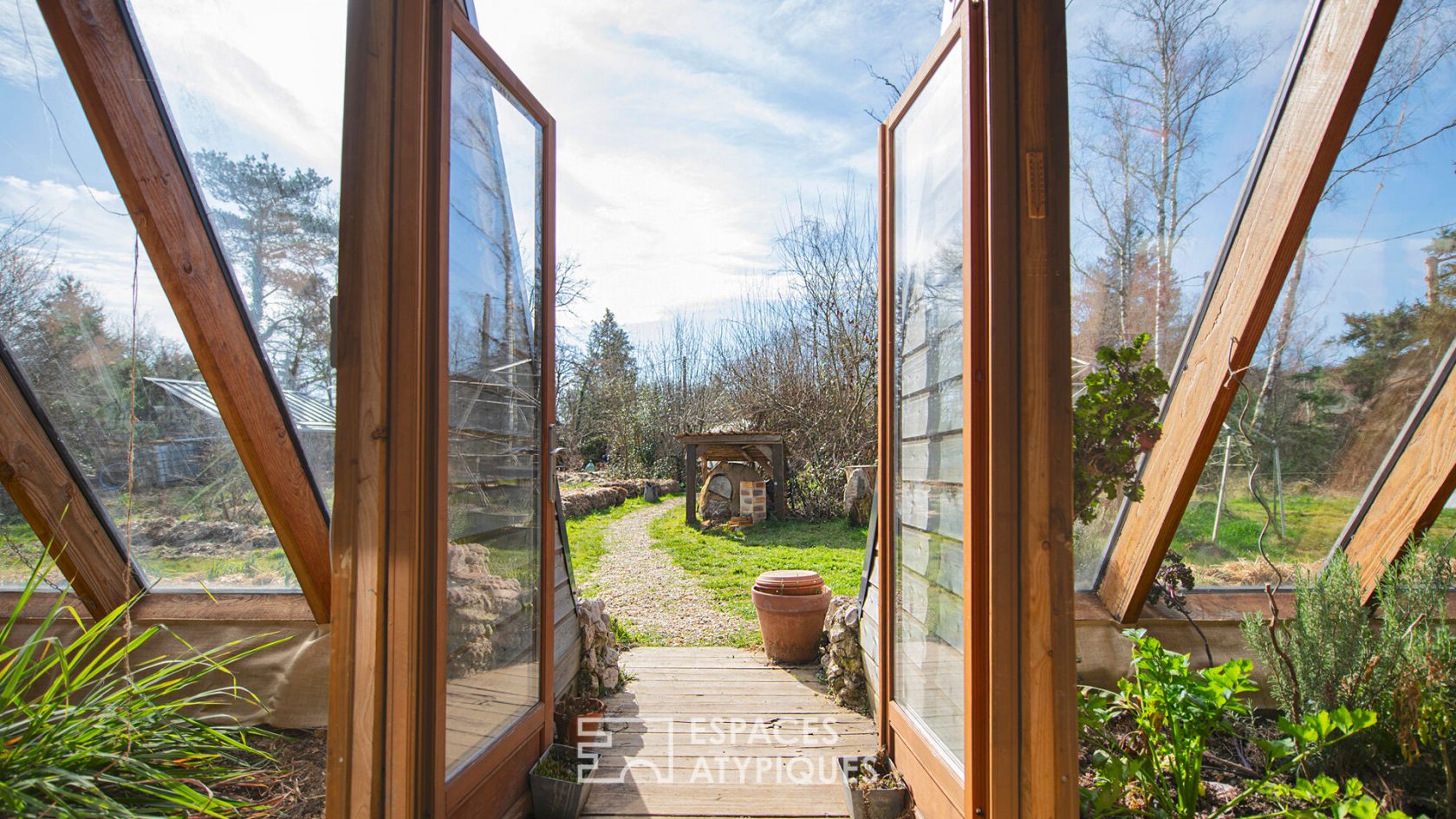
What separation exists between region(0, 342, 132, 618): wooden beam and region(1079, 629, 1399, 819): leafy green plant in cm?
282

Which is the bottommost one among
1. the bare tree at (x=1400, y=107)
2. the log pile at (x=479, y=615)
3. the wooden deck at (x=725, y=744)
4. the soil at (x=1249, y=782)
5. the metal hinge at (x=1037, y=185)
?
the wooden deck at (x=725, y=744)

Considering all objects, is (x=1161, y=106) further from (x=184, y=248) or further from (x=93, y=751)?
(x=93, y=751)

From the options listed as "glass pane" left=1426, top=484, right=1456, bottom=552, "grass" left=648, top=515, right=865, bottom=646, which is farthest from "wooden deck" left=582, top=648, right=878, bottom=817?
"glass pane" left=1426, top=484, right=1456, bottom=552

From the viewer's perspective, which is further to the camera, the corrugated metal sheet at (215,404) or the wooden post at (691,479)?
the wooden post at (691,479)

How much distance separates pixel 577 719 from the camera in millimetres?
2697

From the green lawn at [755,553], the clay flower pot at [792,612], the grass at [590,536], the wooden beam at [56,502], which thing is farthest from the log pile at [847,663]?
the wooden beam at [56,502]

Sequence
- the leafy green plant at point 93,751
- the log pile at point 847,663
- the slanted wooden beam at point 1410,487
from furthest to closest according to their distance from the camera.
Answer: the log pile at point 847,663 < the slanted wooden beam at point 1410,487 < the leafy green plant at point 93,751

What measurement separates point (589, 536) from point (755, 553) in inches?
69.6

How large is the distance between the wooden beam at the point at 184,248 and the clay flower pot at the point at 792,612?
79.9 inches

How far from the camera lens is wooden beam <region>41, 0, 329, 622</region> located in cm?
177

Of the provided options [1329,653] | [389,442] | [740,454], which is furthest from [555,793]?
[740,454]

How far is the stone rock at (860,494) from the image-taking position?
702 cm

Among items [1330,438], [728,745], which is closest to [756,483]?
[728,745]

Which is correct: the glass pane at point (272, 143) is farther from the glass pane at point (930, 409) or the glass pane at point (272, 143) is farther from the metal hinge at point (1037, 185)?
the metal hinge at point (1037, 185)
